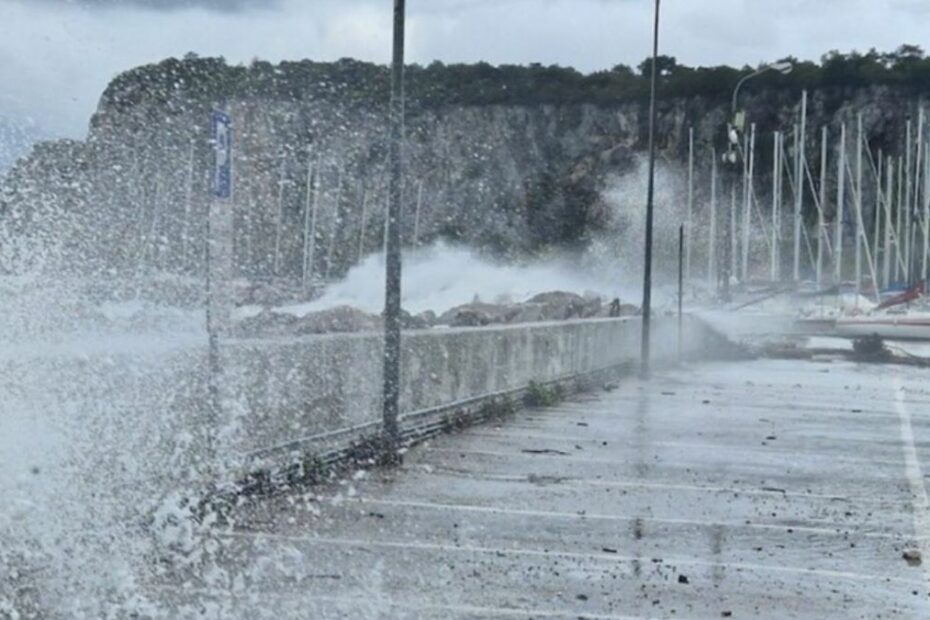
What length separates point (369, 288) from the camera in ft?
241

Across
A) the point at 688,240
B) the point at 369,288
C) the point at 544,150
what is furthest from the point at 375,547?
Result: the point at 544,150

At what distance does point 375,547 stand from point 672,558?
1.81 meters

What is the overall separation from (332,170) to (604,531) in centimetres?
6655

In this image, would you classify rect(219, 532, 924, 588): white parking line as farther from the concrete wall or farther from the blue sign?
the blue sign

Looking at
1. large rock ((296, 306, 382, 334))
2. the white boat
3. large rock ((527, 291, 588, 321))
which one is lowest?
the white boat

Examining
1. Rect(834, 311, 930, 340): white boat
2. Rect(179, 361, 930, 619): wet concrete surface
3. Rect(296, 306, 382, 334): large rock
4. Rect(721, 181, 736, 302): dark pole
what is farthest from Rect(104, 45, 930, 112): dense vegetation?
Rect(179, 361, 930, 619): wet concrete surface

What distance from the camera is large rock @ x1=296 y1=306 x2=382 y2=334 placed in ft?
86.0

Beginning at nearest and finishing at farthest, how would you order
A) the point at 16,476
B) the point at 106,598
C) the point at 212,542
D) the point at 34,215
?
the point at 106,598
the point at 16,476
the point at 212,542
the point at 34,215

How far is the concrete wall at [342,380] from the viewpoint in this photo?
482 inches

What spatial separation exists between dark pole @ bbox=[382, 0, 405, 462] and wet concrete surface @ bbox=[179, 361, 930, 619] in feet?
2.06

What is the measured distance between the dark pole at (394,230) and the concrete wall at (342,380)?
16 centimetres

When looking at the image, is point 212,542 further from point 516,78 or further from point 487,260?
point 516,78

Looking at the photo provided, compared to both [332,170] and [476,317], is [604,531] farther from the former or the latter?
[332,170]

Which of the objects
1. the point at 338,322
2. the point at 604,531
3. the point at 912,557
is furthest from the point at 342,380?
the point at 338,322
